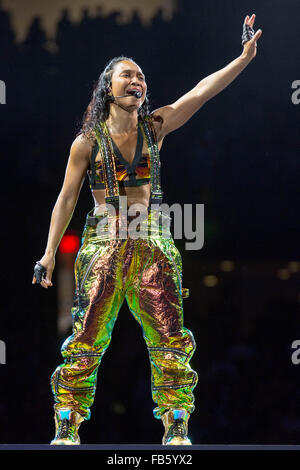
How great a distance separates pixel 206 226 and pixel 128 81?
0.99 metres

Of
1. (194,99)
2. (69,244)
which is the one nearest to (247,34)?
(194,99)

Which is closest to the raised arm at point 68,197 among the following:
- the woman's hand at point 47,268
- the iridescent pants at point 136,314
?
the woman's hand at point 47,268

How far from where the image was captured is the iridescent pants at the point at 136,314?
2.54 m

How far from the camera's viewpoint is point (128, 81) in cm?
270

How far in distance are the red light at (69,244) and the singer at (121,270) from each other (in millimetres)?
775

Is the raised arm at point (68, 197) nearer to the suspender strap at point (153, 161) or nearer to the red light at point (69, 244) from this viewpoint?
the suspender strap at point (153, 161)

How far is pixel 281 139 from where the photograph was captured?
342 centimetres

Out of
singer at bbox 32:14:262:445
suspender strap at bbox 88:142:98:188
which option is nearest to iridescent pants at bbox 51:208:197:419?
singer at bbox 32:14:262:445

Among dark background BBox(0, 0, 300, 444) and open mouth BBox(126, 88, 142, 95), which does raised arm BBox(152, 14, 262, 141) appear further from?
dark background BBox(0, 0, 300, 444)

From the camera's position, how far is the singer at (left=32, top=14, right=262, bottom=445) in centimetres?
254

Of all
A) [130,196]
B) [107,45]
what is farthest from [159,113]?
[107,45]

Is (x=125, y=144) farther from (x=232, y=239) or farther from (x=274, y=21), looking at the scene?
(x=274, y=21)

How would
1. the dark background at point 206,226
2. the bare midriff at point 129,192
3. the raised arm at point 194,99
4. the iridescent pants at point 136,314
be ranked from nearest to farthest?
1. the iridescent pants at point 136,314
2. the bare midriff at point 129,192
3. the raised arm at point 194,99
4. the dark background at point 206,226
